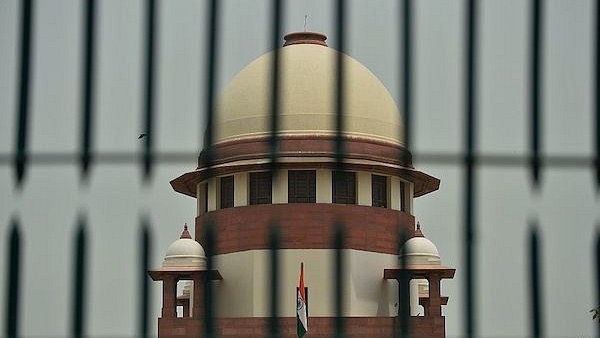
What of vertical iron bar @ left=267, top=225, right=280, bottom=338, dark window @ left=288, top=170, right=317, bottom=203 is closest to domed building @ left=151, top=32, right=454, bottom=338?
dark window @ left=288, top=170, right=317, bottom=203

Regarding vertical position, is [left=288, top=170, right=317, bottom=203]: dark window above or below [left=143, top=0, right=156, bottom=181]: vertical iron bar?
above

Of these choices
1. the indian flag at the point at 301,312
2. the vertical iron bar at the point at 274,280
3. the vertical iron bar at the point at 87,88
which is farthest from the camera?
the indian flag at the point at 301,312

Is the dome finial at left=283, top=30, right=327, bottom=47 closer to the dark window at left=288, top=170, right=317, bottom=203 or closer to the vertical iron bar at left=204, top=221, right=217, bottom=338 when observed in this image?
the dark window at left=288, top=170, right=317, bottom=203

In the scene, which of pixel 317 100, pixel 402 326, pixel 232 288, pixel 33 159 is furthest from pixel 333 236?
pixel 232 288

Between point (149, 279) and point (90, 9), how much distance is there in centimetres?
76

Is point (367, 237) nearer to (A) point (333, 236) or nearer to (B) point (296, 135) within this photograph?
(B) point (296, 135)

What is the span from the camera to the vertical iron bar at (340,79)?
13.7ft

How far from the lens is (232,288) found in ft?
101

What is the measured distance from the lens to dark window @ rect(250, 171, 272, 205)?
29.9 m

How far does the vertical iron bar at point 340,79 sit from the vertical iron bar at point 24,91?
2.75 ft

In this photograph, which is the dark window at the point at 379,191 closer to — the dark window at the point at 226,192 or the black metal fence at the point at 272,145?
the dark window at the point at 226,192

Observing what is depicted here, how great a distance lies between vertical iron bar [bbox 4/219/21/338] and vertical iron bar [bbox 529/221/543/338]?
1391 millimetres

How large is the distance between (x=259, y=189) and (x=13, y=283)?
2582 cm

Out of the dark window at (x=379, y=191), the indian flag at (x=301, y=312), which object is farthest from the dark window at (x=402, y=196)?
the indian flag at (x=301, y=312)
